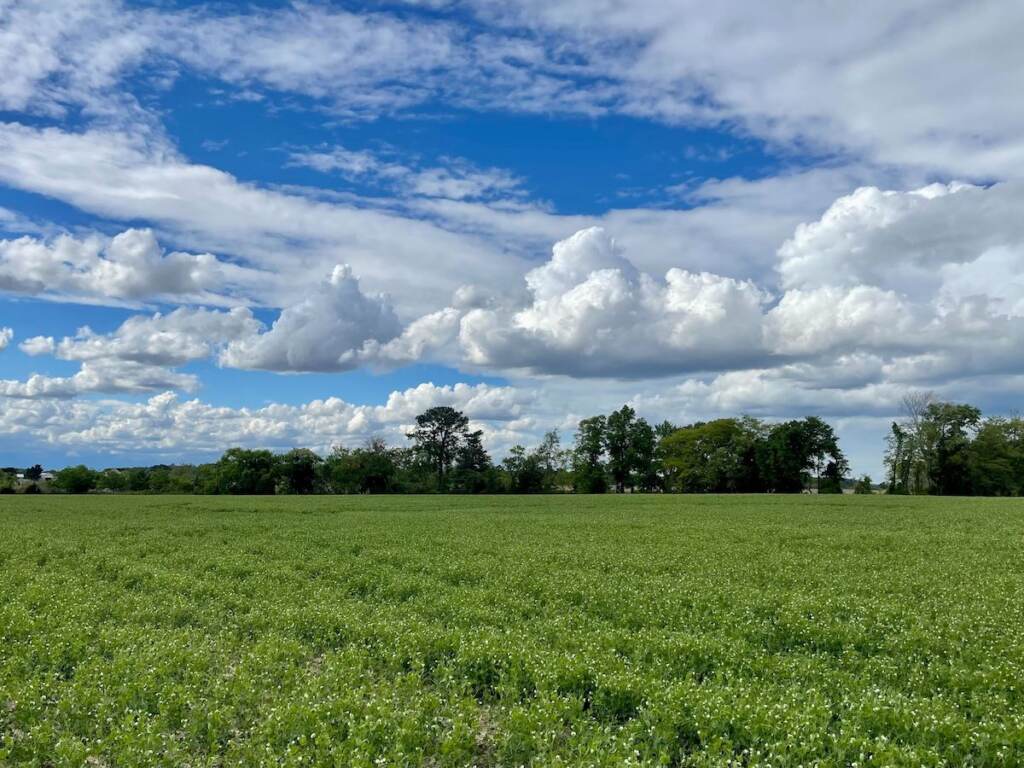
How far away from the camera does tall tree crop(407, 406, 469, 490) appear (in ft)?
541

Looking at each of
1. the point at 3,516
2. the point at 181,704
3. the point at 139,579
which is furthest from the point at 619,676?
the point at 3,516

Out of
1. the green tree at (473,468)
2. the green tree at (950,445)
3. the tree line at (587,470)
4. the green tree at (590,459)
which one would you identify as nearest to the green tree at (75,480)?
the tree line at (587,470)

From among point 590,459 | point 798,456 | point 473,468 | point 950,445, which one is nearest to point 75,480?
point 473,468

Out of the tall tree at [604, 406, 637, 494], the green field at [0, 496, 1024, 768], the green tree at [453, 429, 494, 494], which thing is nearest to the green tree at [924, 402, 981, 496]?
the tall tree at [604, 406, 637, 494]

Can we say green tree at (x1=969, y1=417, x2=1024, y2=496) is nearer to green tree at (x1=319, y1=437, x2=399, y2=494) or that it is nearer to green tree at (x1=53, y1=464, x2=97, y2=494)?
green tree at (x1=319, y1=437, x2=399, y2=494)

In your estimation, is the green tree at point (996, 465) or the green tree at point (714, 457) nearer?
the green tree at point (996, 465)

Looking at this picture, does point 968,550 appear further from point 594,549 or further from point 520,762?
point 520,762

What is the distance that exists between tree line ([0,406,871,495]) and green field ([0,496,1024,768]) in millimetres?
115075

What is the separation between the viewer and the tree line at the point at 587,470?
13650 centimetres

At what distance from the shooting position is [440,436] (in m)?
167

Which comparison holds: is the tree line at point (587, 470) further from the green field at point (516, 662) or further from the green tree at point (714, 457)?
the green field at point (516, 662)

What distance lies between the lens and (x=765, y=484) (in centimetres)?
13675

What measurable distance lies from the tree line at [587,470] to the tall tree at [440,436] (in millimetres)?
4494

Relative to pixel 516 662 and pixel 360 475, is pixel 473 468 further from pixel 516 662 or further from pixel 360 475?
pixel 516 662
